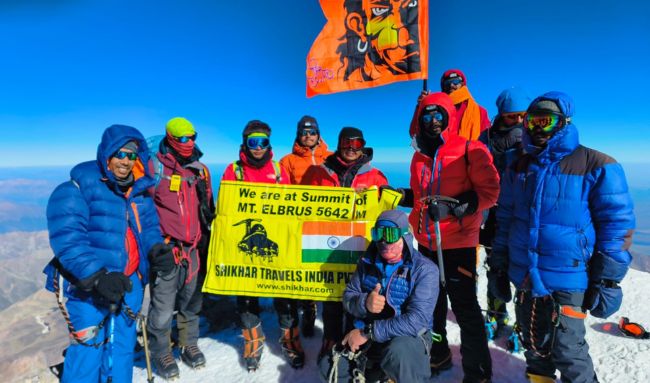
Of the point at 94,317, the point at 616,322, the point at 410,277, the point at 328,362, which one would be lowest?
the point at 616,322

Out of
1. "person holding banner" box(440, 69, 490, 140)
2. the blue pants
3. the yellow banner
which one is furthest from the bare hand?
"person holding banner" box(440, 69, 490, 140)

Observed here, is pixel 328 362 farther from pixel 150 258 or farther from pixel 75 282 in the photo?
pixel 75 282

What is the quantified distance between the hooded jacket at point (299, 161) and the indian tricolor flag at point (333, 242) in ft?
6.45

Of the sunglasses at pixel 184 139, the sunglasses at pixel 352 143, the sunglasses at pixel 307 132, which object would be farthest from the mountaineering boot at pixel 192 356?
the sunglasses at pixel 307 132

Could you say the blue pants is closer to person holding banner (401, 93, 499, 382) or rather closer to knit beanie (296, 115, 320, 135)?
person holding banner (401, 93, 499, 382)

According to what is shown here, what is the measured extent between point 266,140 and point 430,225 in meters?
3.12

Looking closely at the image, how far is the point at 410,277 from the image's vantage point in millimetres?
3990

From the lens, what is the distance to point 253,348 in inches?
216

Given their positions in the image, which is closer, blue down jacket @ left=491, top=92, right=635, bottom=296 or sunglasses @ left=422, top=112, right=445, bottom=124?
blue down jacket @ left=491, top=92, right=635, bottom=296

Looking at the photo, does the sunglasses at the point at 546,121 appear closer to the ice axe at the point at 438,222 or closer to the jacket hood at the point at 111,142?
the ice axe at the point at 438,222

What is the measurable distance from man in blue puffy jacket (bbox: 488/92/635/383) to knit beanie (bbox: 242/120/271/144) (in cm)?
392

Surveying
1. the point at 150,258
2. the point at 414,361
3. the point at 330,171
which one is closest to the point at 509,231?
the point at 414,361

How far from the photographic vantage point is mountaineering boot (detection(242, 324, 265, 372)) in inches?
214

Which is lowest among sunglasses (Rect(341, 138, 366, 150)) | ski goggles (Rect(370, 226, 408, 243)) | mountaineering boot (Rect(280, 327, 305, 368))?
mountaineering boot (Rect(280, 327, 305, 368))
